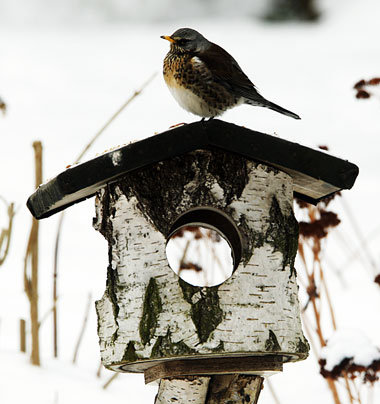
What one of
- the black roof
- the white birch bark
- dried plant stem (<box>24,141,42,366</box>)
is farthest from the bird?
dried plant stem (<box>24,141,42,366</box>)

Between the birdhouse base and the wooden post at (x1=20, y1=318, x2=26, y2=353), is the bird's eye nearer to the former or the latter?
the birdhouse base

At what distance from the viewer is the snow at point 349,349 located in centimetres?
283

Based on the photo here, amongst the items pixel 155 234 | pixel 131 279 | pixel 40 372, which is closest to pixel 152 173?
pixel 155 234

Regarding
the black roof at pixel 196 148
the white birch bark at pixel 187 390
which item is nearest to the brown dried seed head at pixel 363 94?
the black roof at pixel 196 148

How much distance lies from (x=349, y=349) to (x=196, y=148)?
1.23 meters

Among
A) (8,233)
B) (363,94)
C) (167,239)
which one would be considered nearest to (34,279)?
(8,233)

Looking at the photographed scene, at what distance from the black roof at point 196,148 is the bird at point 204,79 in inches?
7.3

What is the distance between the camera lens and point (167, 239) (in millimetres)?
2303

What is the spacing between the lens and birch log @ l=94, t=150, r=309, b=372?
7.14 ft

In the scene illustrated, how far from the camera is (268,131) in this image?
7.75ft

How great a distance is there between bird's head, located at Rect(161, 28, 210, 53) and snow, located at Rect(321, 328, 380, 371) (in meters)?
1.39

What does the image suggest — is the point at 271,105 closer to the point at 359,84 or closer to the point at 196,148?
the point at 196,148

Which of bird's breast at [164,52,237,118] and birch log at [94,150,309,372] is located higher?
bird's breast at [164,52,237,118]

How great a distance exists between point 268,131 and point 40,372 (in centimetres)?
223
